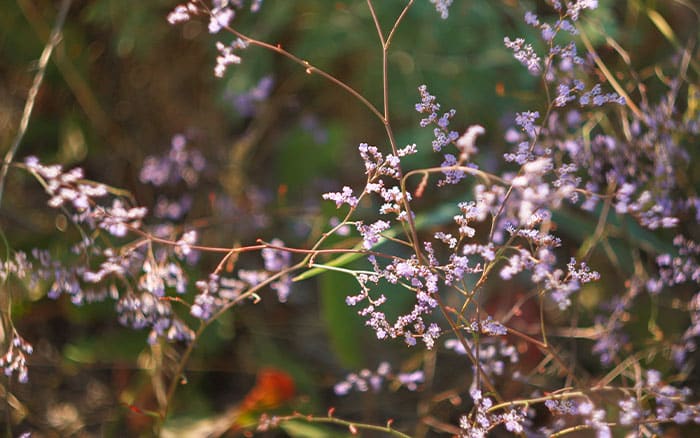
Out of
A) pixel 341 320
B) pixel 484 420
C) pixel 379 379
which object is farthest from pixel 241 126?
pixel 484 420

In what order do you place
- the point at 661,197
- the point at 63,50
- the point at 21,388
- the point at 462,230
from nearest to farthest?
1. the point at 462,230
2. the point at 661,197
3. the point at 21,388
4. the point at 63,50

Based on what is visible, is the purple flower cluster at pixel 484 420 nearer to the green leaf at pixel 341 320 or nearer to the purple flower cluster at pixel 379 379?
the purple flower cluster at pixel 379 379

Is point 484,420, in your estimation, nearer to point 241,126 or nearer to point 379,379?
point 379,379

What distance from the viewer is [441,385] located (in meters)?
1.48

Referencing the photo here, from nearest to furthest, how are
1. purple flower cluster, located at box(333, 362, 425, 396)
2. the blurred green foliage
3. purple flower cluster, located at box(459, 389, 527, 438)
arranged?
1. purple flower cluster, located at box(459, 389, 527, 438)
2. purple flower cluster, located at box(333, 362, 425, 396)
3. the blurred green foliage

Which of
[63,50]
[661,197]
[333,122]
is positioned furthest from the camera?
[333,122]

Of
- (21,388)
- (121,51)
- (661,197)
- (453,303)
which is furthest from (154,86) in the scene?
(661,197)

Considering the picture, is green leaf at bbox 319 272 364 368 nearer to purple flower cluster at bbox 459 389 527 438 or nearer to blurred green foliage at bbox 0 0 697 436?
blurred green foliage at bbox 0 0 697 436

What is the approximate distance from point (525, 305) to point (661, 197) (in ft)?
1.97

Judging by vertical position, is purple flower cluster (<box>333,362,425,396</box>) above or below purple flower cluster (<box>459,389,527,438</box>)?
below

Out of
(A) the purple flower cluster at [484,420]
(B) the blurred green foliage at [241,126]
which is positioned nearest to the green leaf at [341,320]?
(B) the blurred green foliage at [241,126]

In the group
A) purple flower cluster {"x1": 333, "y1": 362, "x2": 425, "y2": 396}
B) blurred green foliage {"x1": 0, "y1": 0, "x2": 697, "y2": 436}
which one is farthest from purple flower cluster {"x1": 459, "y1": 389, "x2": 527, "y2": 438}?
blurred green foliage {"x1": 0, "y1": 0, "x2": 697, "y2": 436}

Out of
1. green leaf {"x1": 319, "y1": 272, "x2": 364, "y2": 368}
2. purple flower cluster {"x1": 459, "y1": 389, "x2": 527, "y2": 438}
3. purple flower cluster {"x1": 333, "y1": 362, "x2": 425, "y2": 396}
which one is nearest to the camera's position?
purple flower cluster {"x1": 459, "y1": 389, "x2": 527, "y2": 438}

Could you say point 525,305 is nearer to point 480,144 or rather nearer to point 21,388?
point 480,144
